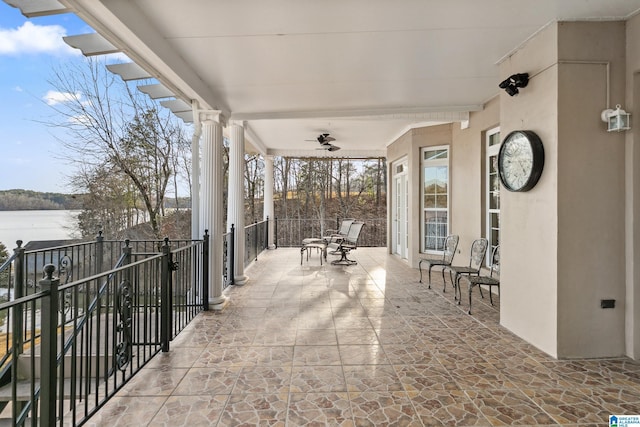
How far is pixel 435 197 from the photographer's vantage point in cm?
633

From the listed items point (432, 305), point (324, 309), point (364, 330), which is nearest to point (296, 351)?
point (364, 330)

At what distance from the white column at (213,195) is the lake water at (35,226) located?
2.33m

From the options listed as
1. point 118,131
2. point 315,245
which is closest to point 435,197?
point 315,245

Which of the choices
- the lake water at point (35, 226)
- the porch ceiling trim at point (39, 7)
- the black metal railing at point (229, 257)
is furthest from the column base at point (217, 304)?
the porch ceiling trim at point (39, 7)

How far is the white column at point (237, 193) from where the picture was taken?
5344mm

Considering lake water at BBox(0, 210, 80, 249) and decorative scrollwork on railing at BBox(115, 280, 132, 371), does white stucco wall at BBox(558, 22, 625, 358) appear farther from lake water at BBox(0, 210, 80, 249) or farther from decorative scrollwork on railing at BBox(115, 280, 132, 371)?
lake water at BBox(0, 210, 80, 249)

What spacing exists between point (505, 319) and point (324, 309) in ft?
6.54

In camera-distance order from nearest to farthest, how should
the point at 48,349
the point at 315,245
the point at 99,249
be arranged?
1. the point at 48,349
2. the point at 99,249
3. the point at 315,245

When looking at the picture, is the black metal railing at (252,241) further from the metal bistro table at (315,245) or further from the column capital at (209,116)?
the column capital at (209,116)

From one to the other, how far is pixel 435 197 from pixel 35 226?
7.23 m

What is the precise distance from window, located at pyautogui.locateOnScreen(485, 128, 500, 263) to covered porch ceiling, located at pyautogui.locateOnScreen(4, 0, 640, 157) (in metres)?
0.63

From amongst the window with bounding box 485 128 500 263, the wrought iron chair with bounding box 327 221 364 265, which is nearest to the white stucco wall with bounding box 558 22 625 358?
the window with bounding box 485 128 500 263

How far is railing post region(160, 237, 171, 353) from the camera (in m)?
2.79

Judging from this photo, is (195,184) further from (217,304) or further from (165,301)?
(165,301)
